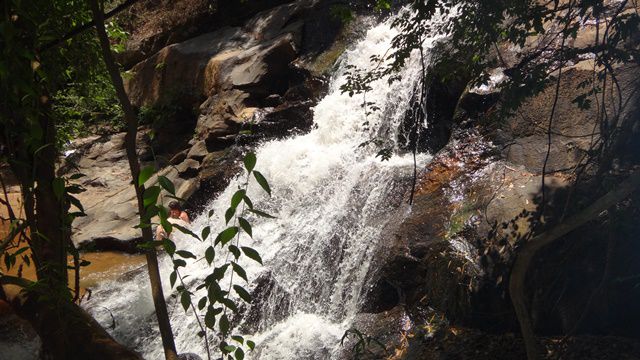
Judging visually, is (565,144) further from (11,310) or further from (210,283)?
(11,310)

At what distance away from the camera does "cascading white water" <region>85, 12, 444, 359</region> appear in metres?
6.59

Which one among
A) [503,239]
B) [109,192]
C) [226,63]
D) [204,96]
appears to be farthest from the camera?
[204,96]

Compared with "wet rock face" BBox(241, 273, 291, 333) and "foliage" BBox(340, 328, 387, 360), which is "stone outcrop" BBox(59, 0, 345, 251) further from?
"foliage" BBox(340, 328, 387, 360)

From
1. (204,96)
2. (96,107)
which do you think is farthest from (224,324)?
(96,107)

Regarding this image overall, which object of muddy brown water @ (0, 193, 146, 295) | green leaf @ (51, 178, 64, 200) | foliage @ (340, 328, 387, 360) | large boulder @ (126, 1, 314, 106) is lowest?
foliage @ (340, 328, 387, 360)

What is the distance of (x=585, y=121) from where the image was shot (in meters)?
6.53

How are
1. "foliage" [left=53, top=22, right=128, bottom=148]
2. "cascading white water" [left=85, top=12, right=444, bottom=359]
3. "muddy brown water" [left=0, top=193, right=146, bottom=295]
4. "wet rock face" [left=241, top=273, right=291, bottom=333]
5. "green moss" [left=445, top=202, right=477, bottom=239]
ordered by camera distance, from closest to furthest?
"green moss" [left=445, top=202, right=477, bottom=239], "cascading white water" [left=85, top=12, right=444, bottom=359], "wet rock face" [left=241, top=273, right=291, bottom=333], "foliage" [left=53, top=22, right=128, bottom=148], "muddy brown water" [left=0, top=193, right=146, bottom=295]

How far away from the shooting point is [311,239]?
25.2 ft

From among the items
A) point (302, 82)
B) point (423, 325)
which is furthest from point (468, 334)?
point (302, 82)

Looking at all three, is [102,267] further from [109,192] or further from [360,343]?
[360,343]

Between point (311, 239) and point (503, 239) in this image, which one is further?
point (311, 239)

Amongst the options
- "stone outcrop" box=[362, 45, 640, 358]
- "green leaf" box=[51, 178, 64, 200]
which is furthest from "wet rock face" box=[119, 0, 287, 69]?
"green leaf" box=[51, 178, 64, 200]

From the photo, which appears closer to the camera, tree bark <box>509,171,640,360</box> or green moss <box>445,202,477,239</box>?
tree bark <box>509,171,640,360</box>

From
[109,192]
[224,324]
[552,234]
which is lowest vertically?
[224,324]
